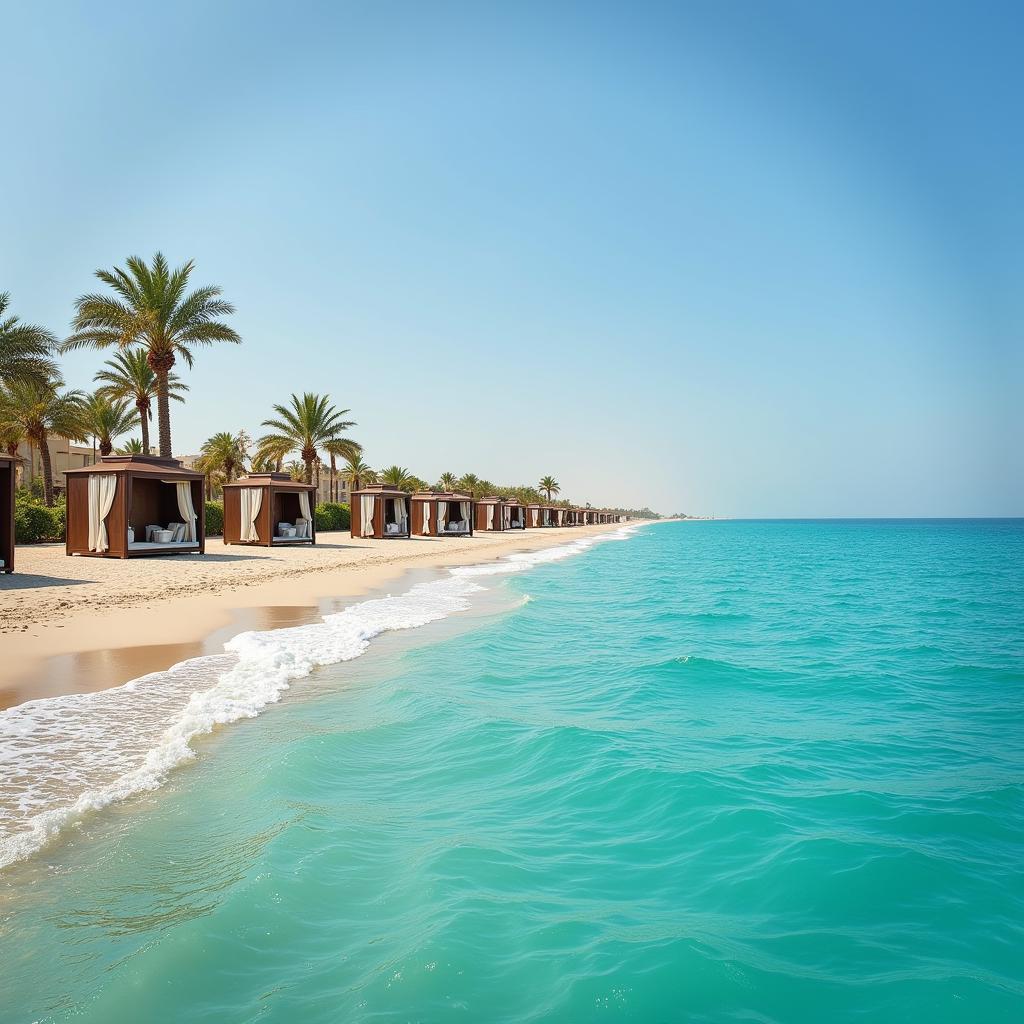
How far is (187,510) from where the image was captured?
20359 millimetres

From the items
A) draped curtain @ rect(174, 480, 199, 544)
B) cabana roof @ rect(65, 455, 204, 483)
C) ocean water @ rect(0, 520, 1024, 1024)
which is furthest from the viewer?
draped curtain @ rect(174, 480, 199, 544)

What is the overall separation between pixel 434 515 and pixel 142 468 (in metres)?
21.1

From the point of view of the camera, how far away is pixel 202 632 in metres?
8.86

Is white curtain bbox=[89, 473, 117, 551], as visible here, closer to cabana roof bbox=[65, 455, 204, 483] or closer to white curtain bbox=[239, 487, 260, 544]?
cabana roof bbox=[65, 455, 204, 483]

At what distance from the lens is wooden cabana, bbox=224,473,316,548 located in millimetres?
24547

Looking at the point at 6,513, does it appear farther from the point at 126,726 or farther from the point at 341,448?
the point at 341,448

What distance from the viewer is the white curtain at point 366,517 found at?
111 feet

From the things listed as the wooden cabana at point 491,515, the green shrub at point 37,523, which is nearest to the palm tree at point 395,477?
the wooden cabana at point 491,515

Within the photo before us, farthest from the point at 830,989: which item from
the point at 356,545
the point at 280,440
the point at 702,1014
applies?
the point at 280,440

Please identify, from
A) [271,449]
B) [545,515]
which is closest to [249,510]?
[271,449]

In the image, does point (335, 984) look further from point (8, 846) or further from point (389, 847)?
point (8, 846)

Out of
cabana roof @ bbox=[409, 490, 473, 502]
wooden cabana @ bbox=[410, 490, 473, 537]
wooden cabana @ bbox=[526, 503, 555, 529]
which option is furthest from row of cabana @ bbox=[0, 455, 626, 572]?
wooden cabana @ bbox=[526, 503, 555, 529]

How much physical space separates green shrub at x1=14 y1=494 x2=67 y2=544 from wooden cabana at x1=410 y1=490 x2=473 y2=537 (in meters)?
17.8

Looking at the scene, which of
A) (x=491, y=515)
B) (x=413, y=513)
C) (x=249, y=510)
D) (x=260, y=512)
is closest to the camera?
(x=260, y=512)
